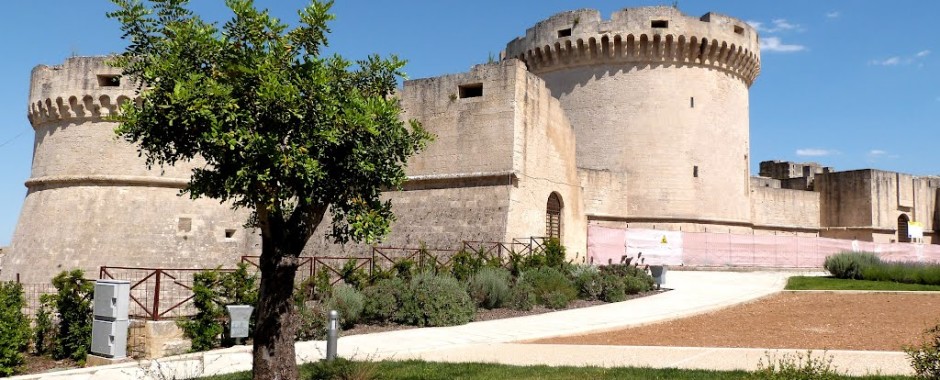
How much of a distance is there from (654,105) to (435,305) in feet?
55.1

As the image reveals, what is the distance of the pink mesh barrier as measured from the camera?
903 inches

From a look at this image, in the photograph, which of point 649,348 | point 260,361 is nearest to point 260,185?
point 260,361

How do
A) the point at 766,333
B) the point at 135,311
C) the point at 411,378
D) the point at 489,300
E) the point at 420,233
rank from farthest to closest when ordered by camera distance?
the point at 420,233 < the point at 135,311 < the point at 489,300 < the point at 766,333 < the point at 411,378

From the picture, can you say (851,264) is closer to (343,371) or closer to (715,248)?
(715,248)

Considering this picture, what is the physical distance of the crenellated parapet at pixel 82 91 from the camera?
19.7 meters

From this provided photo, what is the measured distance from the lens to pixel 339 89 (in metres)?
6.81

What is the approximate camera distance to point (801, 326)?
11336 mm

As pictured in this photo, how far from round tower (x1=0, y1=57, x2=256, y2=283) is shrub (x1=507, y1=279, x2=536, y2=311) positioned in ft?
34.5

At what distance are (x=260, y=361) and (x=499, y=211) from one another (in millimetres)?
11600

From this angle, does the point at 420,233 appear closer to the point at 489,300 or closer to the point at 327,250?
the point at 327,250

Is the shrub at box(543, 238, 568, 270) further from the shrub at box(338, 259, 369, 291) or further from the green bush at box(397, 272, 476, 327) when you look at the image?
the shrub at box(338, 259, 369, 291)

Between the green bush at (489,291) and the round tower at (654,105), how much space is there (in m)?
12.2

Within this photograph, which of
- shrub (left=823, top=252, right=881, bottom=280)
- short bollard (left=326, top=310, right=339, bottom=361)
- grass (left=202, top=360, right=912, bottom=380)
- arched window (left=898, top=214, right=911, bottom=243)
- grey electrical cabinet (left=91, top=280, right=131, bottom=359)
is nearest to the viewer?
grass (left=202, top=360, right=912, bottom=380)

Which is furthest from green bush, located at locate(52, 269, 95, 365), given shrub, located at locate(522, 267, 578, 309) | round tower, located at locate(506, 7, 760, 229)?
round tower, located at locate(506, 7, 760, 229)
